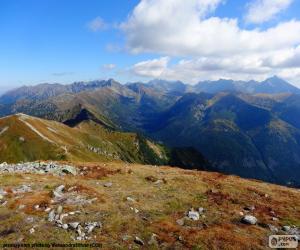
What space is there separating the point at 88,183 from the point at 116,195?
6436mm

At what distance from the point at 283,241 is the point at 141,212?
10962 millimetres

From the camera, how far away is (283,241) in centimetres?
2370

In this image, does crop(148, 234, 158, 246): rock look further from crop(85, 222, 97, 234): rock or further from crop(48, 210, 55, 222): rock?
crop(48, 210, 55, 222): rock

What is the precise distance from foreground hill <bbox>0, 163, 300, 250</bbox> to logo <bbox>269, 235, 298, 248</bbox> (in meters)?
0.52

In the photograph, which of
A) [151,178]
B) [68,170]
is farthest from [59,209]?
[68,170]

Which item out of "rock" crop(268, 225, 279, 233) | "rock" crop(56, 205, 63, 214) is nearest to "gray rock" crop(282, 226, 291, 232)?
"rock" crop(268, 225, 279, 233)

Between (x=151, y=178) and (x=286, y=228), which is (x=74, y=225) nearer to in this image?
(x=286, y=228)

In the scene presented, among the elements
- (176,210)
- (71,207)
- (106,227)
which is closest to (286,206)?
(176,210)

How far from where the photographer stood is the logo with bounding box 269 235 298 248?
23.1 m

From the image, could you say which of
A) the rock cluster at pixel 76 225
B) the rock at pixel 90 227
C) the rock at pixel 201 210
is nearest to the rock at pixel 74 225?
the rock cluster at pixel 76 225

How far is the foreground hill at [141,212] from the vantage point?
2333cm

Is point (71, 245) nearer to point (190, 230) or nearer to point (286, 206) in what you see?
point (190, 230)

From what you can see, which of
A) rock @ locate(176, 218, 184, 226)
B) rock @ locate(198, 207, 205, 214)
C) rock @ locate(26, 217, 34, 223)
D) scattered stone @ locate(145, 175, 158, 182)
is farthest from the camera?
scattered stone @ locate(145, 175, 158, 182)

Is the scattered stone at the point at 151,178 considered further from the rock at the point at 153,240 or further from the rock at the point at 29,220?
the rock at the point at 29,220
